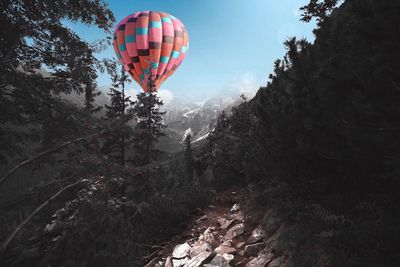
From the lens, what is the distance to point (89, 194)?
558 centimetres

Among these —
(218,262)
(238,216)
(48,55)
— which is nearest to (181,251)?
(218,262)

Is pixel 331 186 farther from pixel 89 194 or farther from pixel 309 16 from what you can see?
pixel 89 194

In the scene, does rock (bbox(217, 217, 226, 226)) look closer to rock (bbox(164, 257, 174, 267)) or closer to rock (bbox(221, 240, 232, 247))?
rock (bbox(221, 240, 232, 247))

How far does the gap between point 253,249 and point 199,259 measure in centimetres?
118

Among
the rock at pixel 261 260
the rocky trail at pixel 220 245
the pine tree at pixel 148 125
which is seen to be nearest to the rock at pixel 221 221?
the rocky trail at pixel 220 245

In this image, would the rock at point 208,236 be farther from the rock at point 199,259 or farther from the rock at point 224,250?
the rock at point 199,259

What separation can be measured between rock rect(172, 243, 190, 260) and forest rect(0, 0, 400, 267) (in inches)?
13.9

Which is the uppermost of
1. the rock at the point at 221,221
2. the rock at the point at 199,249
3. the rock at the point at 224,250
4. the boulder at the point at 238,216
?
the boulder at the point at 238,216

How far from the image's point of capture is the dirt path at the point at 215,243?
527cm

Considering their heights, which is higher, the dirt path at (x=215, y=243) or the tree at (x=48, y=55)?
the tree at (x=48, y=55)

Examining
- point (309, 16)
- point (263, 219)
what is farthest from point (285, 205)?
point (309, 16)

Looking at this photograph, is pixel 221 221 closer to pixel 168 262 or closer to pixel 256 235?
pixel 256 235

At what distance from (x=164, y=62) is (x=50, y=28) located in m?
15.7

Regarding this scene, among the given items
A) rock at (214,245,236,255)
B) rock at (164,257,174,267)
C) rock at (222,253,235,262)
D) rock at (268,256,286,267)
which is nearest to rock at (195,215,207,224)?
rock at (164,257,174,267)
